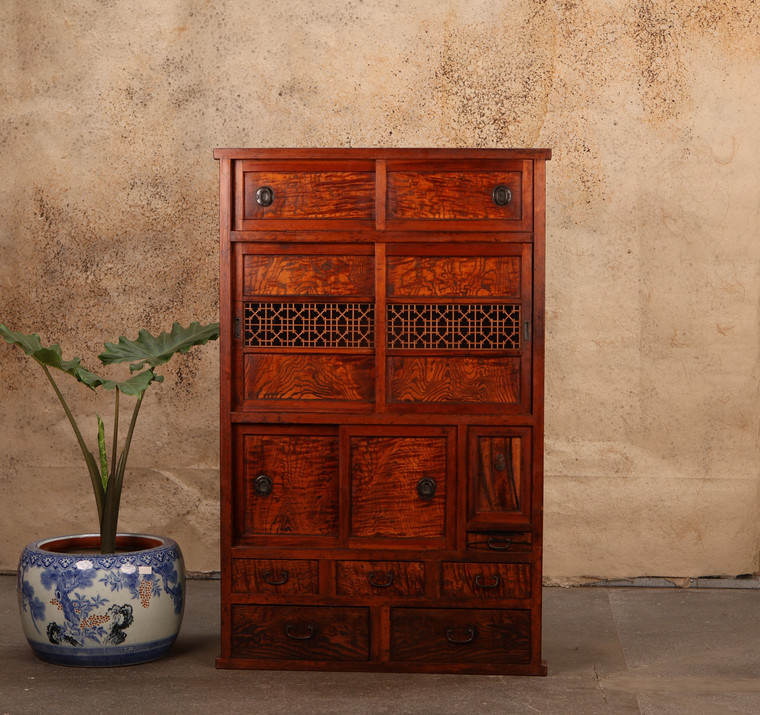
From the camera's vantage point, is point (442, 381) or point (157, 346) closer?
point (442, 381)

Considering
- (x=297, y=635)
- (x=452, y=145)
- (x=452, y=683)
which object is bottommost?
(x=452, y=683)

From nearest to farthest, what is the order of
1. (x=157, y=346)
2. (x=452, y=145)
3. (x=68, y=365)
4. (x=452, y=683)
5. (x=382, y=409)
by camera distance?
(x=452, y=683), (x=382, y=409), (x=68, y=365), (x=157, y=346), (x=452, y=145)

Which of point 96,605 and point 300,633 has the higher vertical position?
point 96,605

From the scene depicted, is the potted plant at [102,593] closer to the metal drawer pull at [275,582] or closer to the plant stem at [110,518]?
the plant stem at [110,518]

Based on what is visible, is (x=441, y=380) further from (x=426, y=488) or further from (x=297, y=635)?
(x=297, y=635)

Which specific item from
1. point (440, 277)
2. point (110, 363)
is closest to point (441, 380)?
point (440, 277)

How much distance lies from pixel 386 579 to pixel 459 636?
0.97ft

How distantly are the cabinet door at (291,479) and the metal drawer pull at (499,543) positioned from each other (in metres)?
0.50

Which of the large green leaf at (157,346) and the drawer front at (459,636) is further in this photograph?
the large green leaf at (157,346)

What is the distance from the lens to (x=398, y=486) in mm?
3152

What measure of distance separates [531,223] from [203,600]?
86.3 inches

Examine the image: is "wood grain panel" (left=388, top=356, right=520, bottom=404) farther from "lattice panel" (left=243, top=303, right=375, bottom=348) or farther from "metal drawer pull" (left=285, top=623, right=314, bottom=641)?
"metal drawer pull" (left=285, top=623, right=314, bottom=641)

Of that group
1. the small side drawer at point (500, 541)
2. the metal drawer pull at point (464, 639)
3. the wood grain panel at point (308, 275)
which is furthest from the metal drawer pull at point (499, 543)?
the wood grain panel at point (308, 275)

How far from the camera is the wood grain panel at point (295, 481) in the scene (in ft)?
10.4
